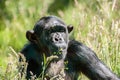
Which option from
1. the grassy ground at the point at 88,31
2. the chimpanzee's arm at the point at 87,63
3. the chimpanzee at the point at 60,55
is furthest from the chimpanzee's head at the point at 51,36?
the grassy ground at the point at 88,31

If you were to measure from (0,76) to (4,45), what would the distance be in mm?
4946

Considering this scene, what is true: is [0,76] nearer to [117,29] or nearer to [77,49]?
[77,49]

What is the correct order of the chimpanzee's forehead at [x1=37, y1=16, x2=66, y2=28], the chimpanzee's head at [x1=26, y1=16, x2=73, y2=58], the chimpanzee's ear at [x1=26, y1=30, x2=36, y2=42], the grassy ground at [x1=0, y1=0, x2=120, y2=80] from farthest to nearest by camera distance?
1. the grassy ground at [x1=0, y1=0, x2=120, y2=80]
2. the chimpanzee's ear at [x1=26, y1=30, x2=36, y2=42]
3. the chimpanzee's forehead at [x1=37, y1=16, x2=66, y2=28]
4. the chimpanzee's head at [x1=26, y1=16, x2=73, y2=58]

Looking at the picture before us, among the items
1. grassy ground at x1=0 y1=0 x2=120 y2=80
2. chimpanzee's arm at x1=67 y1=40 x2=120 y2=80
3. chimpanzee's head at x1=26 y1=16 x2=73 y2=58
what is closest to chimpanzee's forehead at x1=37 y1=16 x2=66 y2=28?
chimpanzee's head at x1=26 y1=16 x2=73 y2=58

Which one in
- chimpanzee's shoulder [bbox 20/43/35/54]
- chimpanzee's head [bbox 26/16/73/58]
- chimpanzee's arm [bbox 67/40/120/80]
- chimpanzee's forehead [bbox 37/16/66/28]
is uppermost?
chimpanzee's forehead [bbox 37/16/66/28]

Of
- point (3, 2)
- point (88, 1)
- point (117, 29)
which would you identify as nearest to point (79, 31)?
point (117, 29)

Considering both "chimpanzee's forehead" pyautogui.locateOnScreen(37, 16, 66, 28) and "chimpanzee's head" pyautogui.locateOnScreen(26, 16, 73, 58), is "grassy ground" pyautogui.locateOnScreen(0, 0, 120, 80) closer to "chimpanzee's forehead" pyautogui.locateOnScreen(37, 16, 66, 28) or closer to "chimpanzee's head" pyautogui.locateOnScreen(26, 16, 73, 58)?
"chimpanzee's head" pyautogui.locateOnScreen(26, 16, 73, 58)

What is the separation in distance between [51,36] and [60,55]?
1.08 ft

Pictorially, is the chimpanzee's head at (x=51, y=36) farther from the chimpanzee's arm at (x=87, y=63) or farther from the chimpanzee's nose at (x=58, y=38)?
the chimpanzee's arm at (x=87, y=63)

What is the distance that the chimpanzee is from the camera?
384 inches

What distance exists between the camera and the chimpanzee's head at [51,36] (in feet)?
31.1

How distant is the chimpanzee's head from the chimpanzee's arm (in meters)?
0.23

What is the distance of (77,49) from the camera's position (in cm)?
999

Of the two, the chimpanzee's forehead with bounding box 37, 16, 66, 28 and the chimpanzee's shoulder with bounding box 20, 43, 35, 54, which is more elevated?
the chimpanzee's forehead with bounding box 37, 16, 66, 28
